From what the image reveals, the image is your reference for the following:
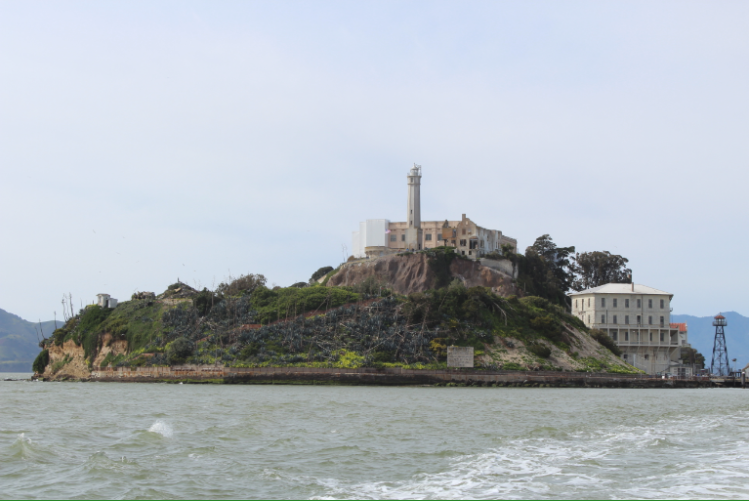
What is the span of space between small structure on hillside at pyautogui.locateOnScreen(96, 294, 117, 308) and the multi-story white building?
5955 cm

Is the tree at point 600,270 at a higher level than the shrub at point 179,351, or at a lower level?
higher

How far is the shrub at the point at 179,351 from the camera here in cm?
7262

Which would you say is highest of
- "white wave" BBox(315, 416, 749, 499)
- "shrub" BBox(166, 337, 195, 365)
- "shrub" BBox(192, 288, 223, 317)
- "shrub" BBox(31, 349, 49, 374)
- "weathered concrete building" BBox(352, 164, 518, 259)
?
"weathered concrete building" BBox(352, 164, 518, 259)

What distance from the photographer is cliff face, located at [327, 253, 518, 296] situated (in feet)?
317

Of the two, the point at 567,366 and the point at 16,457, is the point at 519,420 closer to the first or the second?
the point at 16,457

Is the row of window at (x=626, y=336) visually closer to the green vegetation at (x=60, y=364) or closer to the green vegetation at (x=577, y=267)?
the green vegetation at (x=577, y=267)

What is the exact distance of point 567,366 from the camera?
7200cm

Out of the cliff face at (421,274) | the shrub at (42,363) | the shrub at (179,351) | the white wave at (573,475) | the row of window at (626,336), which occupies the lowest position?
the shrub at (42,363)

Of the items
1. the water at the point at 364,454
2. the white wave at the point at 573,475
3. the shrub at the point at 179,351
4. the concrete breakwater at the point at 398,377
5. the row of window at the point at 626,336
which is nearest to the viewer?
the white wave at the point at 573,475

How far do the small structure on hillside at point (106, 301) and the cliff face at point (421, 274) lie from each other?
2990 cm

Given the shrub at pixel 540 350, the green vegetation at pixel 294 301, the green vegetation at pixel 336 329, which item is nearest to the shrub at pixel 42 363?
the green vegetation at pixel 336 329

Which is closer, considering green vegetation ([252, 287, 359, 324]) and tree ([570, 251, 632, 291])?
green vegetation ([252, 287, 359, 324])

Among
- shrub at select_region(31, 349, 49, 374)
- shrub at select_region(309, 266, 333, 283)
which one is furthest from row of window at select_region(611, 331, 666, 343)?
shrub at select_region(31, 349, 49, 374)

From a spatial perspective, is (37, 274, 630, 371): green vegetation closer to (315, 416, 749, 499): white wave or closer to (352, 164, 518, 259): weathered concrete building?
(352, 164, 518, 259): weathered concrete building
